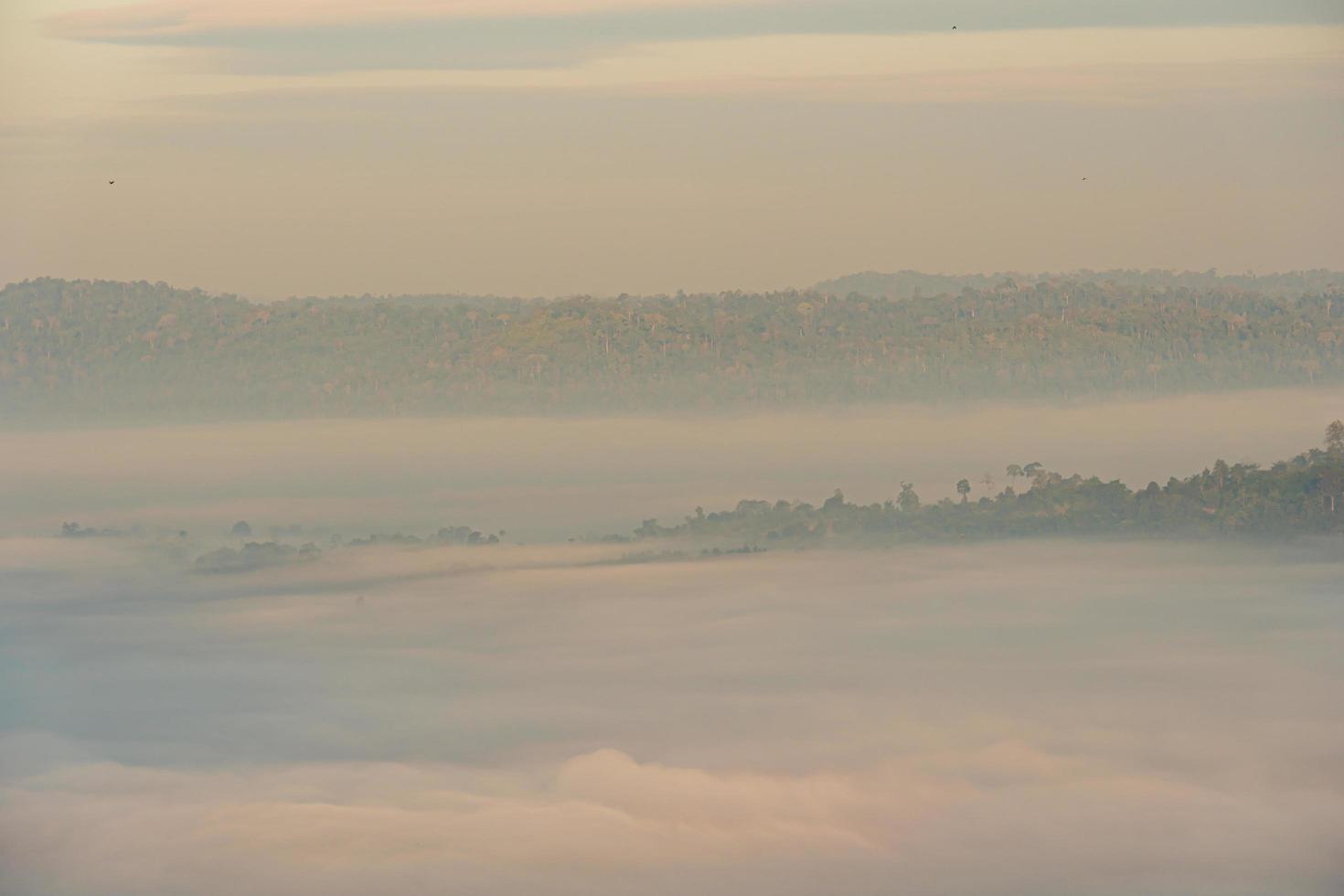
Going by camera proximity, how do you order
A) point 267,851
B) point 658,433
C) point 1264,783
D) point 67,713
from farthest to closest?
1. point 658,433
2. point 67,713
3. point 1264,783
4. point 267,851

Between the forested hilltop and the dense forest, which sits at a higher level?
the forested hilltop

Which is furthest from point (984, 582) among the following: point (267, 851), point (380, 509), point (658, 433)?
point (267, 851)

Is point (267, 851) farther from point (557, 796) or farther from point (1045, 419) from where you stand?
point (1045, 419)

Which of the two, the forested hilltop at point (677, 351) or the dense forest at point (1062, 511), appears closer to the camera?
the forested hilltop at point (677, 351)

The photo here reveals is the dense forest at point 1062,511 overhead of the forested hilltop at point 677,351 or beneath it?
beneath

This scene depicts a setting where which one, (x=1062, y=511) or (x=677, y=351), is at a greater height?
(x=677, y=351)
